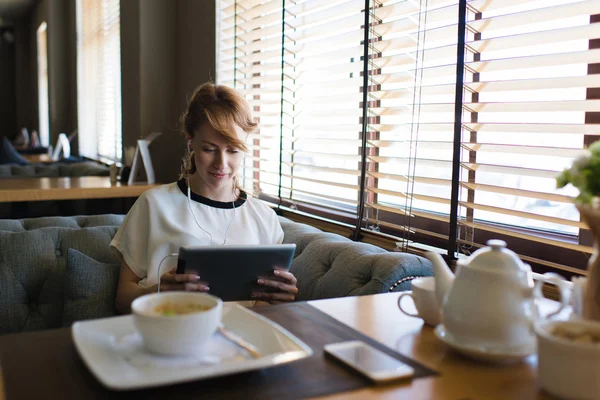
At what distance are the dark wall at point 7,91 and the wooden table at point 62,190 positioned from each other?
9.65m

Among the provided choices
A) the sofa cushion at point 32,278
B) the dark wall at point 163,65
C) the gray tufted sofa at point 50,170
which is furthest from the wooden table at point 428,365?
the gray tufted sofa at point 50,170

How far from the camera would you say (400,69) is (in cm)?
217

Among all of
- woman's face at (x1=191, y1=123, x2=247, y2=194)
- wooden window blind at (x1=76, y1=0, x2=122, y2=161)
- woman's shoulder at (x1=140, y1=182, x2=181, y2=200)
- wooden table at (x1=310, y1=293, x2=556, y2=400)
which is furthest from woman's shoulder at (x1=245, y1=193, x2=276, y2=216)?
wooden window blind at (x1=76, y1=0, x2=122, y2=161)

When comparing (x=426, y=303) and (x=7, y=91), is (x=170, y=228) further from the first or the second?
(x=7, y=91)

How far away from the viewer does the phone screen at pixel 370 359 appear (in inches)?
33.0

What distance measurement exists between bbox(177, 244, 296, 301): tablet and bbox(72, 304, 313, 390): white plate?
31 cm

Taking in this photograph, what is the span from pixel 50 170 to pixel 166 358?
4.27m

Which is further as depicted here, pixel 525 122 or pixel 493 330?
pixel 525 122

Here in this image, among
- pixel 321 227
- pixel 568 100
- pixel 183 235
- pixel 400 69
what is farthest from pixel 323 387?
pixel 321 227

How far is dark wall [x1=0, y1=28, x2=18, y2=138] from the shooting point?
12.3 m

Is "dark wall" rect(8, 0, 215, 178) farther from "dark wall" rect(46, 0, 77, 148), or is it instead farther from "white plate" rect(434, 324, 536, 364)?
"dark wall" rect(46, 0, 77, 148)

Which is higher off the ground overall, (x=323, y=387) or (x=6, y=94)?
(x=6, y=94)

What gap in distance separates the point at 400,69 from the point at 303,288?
87 centimetres

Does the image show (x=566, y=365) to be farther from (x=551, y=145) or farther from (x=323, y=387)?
(x=551, y=145)
